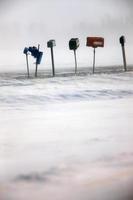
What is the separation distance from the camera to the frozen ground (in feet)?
6.39

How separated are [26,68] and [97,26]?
558 mm

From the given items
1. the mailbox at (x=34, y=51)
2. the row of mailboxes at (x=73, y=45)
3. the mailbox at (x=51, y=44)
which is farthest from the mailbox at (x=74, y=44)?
the mailbox at (x=34, y=51)

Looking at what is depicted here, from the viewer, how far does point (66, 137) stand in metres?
2.14

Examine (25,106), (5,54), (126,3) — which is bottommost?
(25,106)

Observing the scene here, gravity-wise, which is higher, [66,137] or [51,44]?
[51,44]

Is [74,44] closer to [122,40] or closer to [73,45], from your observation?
[73,45]

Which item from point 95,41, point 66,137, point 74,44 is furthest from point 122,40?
point 66,137

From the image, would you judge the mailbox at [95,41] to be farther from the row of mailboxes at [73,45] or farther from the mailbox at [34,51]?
the mailbox at [34,51]

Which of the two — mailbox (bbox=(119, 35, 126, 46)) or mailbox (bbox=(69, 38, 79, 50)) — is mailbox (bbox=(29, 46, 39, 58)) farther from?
mailbox (bbox=(119, 35, 126, 46))

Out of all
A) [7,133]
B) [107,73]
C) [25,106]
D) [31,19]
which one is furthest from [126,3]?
[7,133]

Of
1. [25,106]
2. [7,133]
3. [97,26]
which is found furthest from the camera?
[97,26]

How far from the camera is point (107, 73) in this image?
2457 mm

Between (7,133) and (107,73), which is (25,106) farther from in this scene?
(107,73)

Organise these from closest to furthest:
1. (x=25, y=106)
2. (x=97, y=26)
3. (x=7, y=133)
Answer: (x=7, y=133)
(x=25, y=106)
(x=97, y=26)
